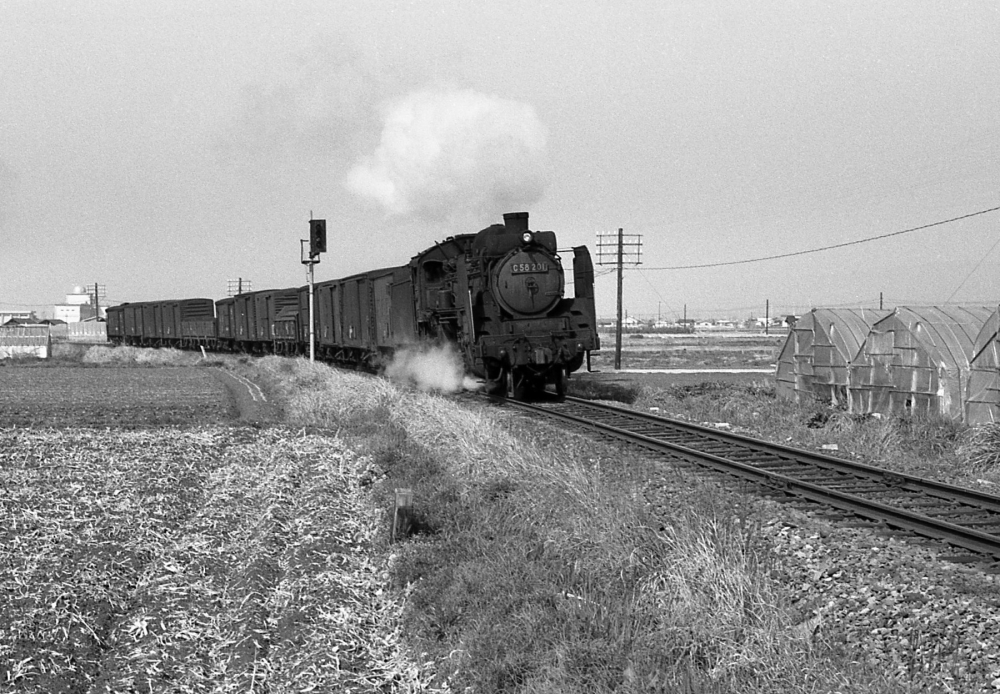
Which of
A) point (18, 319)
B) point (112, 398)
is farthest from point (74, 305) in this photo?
point (112, 398)

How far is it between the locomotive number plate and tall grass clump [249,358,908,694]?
7162 millimetres

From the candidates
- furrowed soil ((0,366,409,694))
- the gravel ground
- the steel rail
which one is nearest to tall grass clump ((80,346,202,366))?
furrowed soil ((0,366,409,694))

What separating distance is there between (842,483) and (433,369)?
12063 mm

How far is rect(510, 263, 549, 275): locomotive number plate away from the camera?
59.4 ft

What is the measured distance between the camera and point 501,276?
18.1 metres

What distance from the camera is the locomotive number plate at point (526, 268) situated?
18.1 m

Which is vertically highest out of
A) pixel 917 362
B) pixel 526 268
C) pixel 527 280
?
pixel 526 268

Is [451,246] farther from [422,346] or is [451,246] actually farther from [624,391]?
[624,391]

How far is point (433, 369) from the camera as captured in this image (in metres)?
21.1

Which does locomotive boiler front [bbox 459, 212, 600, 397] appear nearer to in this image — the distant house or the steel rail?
the steel rail

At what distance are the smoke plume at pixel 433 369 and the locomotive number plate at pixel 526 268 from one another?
2.57 meters

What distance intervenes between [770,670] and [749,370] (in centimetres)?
3308

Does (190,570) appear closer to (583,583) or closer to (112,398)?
(583,583)

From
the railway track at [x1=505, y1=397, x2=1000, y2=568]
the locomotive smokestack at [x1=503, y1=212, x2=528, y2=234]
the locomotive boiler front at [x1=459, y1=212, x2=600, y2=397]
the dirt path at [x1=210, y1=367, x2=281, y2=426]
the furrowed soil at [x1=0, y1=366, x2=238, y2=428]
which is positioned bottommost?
the dirt path at [x1=210, y1=367, x2=281, y2=426]
